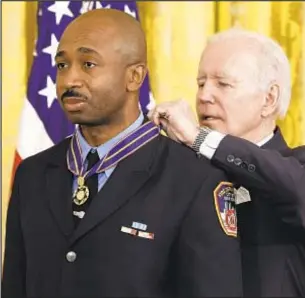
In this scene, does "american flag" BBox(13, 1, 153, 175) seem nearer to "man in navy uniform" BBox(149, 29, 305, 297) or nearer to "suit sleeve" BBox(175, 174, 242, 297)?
"man in navy uniform" BBox(149, 29, 305, 297)

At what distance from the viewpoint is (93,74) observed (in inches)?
46.9

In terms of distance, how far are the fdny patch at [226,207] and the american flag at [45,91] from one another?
2.97 ft

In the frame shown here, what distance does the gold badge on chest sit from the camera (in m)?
1.23

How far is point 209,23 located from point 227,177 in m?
1.12

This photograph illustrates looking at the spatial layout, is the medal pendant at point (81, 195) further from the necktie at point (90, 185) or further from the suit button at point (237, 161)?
the suit button at point (237, 161)

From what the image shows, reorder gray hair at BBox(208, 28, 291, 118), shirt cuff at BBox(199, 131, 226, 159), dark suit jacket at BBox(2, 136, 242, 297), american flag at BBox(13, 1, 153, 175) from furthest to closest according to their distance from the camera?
american flag at BBox(13, 1, 153, 175)
gray hair at BBox(208, 28, 291, 118)
shirt cuff at BBox(199, 131, 226, 159)
dark suit jacket at BBox(2, 136, 242, 297)

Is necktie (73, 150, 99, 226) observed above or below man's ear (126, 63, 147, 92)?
below

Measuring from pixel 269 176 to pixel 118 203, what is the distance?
0.29m

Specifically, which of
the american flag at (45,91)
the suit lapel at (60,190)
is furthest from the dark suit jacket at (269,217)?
the american flag at (45,91)

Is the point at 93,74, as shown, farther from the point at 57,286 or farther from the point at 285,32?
the point at 285,32

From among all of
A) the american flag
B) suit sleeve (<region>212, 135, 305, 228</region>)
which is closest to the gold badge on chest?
suit sleeve (<region>212, 135, 305, 228</region>)

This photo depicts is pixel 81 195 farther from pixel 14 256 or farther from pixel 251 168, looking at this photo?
pixel 251 168

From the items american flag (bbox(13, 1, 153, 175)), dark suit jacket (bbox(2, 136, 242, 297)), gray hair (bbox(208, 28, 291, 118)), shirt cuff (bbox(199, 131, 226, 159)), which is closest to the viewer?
dark suit jacket (bbox(2, 136, 242, 297))

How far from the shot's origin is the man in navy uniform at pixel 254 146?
1.34 metres
